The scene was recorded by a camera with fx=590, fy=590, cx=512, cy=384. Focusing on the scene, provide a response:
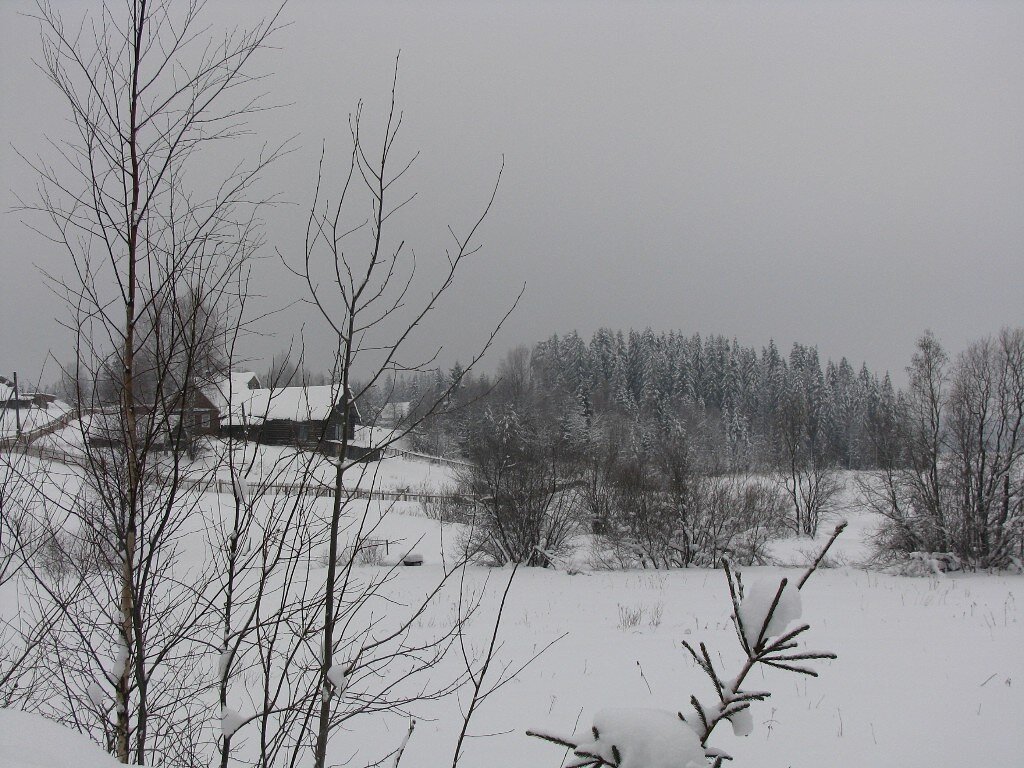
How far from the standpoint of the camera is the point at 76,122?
2.34 metres

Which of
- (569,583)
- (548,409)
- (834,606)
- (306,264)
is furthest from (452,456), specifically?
(306,264)

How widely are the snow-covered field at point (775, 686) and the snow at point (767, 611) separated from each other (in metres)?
A: 1.05

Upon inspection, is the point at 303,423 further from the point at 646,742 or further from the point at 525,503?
the point at 525,503

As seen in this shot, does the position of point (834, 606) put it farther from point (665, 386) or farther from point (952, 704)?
point (665, 386)

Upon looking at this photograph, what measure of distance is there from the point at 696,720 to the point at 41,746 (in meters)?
1.25

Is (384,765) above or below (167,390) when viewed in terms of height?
below

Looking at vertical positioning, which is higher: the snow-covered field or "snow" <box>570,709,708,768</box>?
"snow" <box>570,709,708,768</box>

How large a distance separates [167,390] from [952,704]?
6.51 m

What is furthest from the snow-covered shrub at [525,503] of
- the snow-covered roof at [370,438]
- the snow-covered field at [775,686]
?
the snow-covered roof at [370,438]

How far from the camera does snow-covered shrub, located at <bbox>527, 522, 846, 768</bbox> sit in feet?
3.01

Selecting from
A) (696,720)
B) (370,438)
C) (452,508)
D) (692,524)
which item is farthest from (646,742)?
(452,508)

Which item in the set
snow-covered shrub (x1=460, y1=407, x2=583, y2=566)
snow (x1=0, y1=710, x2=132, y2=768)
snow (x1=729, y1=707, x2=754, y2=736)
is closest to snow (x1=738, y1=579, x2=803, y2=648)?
snow (x1=729, y1=707, x2=754, y2=736)

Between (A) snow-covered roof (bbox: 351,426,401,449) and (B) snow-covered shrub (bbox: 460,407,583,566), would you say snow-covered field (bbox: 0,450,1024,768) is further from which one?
(B) snow-covered shrub (bbox: 460,407,583,566)

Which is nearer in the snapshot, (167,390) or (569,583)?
(167,390)
